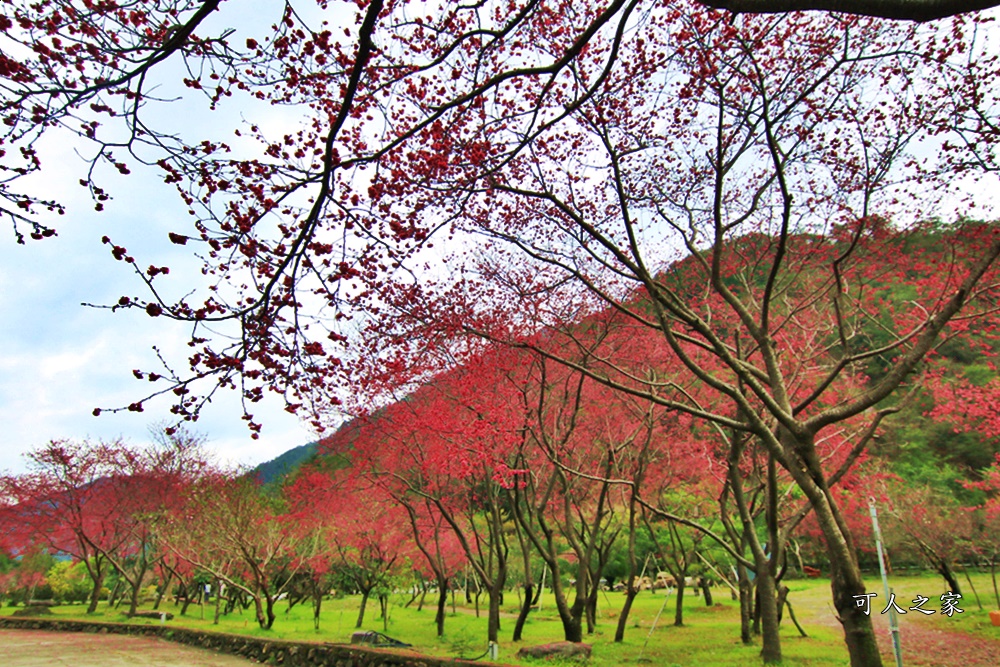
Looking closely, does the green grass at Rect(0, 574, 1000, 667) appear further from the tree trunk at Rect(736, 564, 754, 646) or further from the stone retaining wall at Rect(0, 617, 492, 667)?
the stone retaining wall at Rect(0, 617, 492, 667)

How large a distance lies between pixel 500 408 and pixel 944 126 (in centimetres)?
782

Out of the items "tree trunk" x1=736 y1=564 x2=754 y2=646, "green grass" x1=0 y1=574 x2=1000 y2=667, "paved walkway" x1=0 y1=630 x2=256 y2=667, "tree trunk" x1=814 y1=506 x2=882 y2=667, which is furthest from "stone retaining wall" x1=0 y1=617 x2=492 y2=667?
"tree trunk" x1=736 y1=564 x2=754 y2=646

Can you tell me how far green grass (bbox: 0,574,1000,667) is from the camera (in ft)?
34.5

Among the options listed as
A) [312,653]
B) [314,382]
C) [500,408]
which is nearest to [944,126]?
[314,382]

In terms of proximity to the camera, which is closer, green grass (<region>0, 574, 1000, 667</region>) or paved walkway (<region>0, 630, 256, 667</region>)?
green grass (<region>0, 574, 1000, 667</region>)

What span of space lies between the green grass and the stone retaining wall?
28.3 inches

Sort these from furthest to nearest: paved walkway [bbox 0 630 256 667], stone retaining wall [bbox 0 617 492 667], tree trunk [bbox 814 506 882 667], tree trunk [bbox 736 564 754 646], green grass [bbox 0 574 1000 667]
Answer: paved walkway [bbox 0 630 256 667] → tree trunk [bbox 736 564 754 646] → green grass [bbox 0 574 1000 667] → stone retaining wall [bbox 0 617 492 667] → tree trunk [bbox 814 506 882 667]

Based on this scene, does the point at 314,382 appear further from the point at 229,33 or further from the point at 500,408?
the point at 500,408

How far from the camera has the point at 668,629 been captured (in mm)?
Result: 14852

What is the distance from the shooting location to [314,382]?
14.1ft

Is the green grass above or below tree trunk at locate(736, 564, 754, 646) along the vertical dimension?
below

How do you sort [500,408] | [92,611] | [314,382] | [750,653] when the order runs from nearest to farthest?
[314,382] < [750,653] < [500,408] < [92,611]

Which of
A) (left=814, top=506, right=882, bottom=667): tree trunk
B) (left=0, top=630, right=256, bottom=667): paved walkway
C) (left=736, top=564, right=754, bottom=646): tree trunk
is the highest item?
(left=814, top=506, right=882, bottom=667): tree trunk

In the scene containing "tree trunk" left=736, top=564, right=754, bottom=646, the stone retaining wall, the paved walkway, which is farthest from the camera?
the paved walkway
